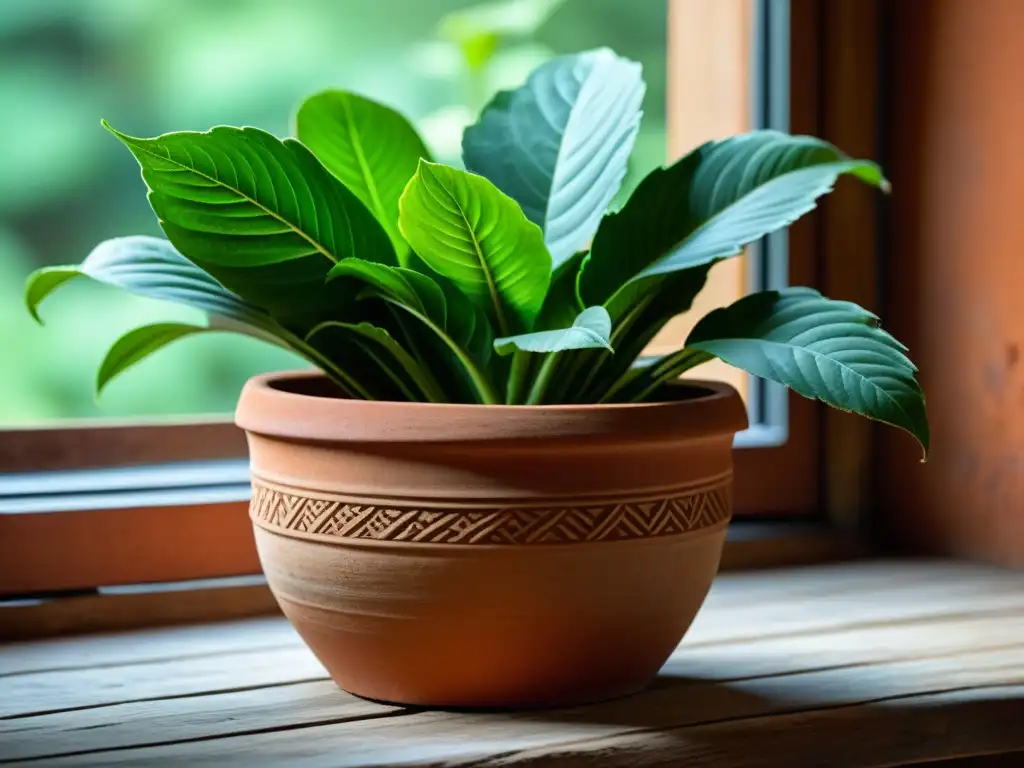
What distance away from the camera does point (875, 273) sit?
1328 mm

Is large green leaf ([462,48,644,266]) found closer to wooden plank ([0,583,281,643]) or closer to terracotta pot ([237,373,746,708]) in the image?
terracotta pot ([237,373,746,708])

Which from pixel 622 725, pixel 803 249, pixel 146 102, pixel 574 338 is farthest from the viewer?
pixel 803 249

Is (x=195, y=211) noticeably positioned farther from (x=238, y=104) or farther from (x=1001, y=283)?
(x=1001, y=283)

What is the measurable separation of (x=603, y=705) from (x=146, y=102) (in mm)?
709

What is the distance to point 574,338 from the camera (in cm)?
70

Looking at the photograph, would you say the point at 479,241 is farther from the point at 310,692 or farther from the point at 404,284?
the point at 310,692

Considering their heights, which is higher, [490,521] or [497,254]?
[497,254]

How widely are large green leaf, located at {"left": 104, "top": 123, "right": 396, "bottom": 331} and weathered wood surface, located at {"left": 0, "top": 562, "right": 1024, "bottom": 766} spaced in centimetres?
26

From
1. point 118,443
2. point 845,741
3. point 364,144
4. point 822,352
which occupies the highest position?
point 364,144

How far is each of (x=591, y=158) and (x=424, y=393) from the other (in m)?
0.20

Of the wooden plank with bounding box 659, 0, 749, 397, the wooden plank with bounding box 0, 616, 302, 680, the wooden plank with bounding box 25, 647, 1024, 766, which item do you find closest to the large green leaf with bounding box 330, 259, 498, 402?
the wooden plank with bounding box 25, 647, 1024, 766

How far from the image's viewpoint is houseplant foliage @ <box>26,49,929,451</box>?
2.47 ft

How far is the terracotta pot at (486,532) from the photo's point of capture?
75 cm

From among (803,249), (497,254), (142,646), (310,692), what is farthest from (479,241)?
(803,249)
